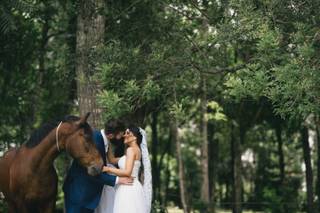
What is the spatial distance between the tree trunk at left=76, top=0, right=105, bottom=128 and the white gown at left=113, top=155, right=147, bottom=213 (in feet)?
11.8

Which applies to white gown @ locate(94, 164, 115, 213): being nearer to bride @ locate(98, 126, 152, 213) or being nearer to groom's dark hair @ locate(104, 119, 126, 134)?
bride @ locate(98, 126, 152, 213)

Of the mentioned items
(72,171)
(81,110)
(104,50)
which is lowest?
(72,171)

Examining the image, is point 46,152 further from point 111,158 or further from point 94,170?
point 94,170

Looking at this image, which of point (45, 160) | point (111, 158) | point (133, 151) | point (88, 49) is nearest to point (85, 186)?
point (111, 158)

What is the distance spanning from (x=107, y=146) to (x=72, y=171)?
0.57 m

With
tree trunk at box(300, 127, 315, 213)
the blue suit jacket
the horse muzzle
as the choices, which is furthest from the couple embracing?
tree trunk at box(300, 127, 315, 213)

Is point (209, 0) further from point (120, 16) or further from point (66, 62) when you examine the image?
point (66, 62)

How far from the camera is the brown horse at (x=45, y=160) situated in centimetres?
845

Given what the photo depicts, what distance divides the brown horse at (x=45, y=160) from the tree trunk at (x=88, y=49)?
3118 millimetres

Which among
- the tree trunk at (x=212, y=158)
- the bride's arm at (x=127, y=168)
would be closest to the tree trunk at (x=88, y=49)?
the bride's arm at (x=127, y=168)

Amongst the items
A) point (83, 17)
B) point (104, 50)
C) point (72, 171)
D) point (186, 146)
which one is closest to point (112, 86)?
point (104, 50)

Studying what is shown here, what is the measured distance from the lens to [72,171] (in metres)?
9.05

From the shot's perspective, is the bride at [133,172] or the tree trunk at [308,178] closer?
the bride at [133,172]

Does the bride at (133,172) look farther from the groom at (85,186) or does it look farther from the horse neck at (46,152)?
the horse neck at (46,152)
